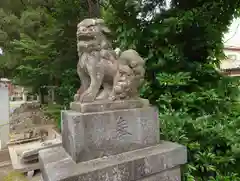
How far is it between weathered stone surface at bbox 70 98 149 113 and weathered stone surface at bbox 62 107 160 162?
0.15ft

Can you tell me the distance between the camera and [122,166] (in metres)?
1.58

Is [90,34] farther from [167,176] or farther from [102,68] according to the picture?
[167,176]

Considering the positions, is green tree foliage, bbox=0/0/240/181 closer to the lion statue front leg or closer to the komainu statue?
the komainu statue

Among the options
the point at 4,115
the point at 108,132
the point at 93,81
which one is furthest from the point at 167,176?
the point at 4,115

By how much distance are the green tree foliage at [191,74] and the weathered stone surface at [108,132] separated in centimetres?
64

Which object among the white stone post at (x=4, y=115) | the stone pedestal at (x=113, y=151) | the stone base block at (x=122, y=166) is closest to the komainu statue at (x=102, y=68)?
the stone pedestal at (x=113, y=151)

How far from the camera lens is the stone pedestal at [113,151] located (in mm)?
1516

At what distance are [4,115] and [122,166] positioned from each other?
15.0 ft

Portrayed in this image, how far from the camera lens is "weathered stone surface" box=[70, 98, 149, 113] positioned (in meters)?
1.65

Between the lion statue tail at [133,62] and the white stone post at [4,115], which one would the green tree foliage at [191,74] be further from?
the white stone post at [4,115]

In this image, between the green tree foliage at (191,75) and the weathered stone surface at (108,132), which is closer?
the weathered stone surface at (108,132)

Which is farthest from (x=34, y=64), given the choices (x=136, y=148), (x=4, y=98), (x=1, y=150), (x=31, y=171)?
(x=136, y=148)

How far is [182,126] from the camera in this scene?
252cm

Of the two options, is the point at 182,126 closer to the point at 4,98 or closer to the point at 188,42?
the point at 188,42
